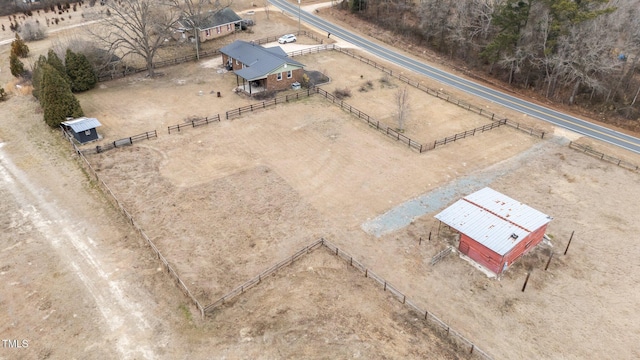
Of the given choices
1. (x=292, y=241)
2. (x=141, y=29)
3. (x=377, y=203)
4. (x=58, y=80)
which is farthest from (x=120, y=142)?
(x=377, y=203)

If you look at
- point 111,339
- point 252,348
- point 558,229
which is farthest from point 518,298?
point 111,339

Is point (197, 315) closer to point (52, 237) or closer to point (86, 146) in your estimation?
point (52, 237)

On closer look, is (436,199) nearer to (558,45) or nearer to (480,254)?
(480,254)

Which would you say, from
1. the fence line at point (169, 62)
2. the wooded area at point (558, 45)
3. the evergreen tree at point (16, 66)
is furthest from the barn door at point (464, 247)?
Result: the evergreen tree at point (16, 66)

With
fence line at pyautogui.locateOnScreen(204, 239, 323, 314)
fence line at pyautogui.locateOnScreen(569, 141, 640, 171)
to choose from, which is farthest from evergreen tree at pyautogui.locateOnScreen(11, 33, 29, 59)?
fence line at pyautogui.locateOnScreen(569, 141, 640, 171)

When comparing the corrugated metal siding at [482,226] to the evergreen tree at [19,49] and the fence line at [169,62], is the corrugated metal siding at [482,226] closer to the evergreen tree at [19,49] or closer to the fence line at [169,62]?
the fence line at [169,62]

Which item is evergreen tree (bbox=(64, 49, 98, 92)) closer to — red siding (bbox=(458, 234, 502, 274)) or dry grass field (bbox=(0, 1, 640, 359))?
dry grass field (bbox=(0, 1, 640, 359))
